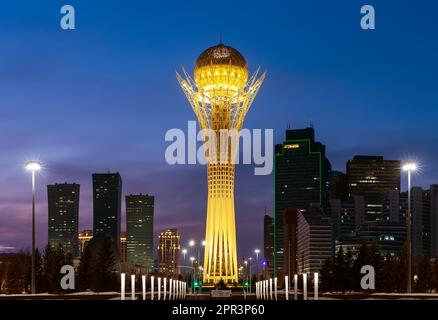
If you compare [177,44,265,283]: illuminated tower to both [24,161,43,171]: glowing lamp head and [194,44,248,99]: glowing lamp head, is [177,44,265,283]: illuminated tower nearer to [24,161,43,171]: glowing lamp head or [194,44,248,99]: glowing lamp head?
[194,44,248,99]: glowing lamp head

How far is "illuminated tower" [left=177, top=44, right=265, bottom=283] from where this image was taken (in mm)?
96750

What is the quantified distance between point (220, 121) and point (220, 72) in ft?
24.1

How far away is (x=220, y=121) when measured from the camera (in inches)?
3814

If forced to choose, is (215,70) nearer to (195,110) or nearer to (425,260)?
(195,110)

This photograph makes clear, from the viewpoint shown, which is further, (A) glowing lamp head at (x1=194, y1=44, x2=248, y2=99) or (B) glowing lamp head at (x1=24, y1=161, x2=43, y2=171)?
(A) glowing lamp head at (x1=194, y1=44, x2=248, y2=99)

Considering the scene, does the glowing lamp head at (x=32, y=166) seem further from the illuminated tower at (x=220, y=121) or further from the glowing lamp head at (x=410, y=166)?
the illuminated tower at (x=220, y=121)

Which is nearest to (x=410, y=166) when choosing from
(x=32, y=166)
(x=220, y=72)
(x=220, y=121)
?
(x=32, y=166)

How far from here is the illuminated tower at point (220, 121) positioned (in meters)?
96.8

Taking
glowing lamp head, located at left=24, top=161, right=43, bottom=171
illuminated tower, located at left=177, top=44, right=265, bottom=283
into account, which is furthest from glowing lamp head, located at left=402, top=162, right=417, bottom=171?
illuminated tower, located at left=177, top=44, right=265, bottom=283

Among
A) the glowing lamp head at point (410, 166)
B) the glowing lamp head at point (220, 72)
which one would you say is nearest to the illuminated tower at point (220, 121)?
the glowing lamp head at point (220, 72)
